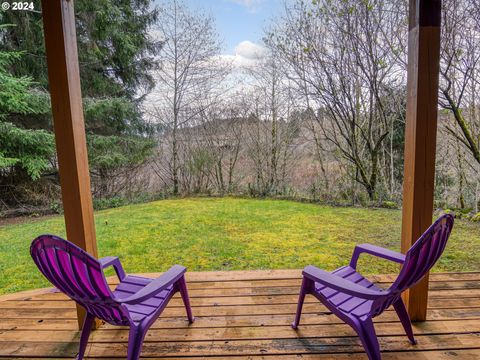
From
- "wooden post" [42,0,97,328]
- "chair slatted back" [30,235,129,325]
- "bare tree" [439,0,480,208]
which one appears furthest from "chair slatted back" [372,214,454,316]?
"bare tree" [439,0,480,208]

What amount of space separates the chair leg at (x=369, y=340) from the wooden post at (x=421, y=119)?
630mm

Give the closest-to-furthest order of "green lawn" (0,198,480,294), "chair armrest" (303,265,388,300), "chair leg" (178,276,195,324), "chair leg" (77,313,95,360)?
"chair armrest" (303,265,388,300) < "chair leg" (77,313,95,360) < "chair leg" (178,276,195,324) < "green lawn" (0,198,480,294)

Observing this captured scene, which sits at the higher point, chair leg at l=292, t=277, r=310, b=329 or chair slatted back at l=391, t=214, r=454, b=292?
chair slatted back at l=391, t=214, r=454, b=292

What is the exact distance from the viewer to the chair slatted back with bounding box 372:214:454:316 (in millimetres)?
1218

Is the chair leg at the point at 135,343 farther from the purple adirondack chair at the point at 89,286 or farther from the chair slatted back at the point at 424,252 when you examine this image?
the chair slatted back at the point at 424,252

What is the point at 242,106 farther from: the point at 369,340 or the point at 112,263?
the point at 369,340

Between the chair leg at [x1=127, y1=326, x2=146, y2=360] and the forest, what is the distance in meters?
4.38

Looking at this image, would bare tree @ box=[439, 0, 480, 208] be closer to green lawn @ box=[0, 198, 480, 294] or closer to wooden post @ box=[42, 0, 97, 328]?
green lawn @ box=[0, 198, 480, 294]

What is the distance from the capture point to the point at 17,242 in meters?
3.62

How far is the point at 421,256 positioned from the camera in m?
1.25

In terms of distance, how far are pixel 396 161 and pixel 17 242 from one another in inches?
232

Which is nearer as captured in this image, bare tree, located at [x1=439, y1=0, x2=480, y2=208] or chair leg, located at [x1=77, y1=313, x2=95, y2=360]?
chair leg, located at [x1=77, y1=313, x2=95, y2=360]

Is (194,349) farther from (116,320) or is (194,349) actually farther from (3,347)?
(3,347)

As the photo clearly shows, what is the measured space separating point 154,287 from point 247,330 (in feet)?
2.24
